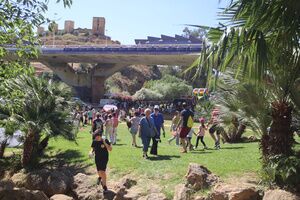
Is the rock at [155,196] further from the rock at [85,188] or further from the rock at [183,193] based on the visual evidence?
the rock at [85,188]

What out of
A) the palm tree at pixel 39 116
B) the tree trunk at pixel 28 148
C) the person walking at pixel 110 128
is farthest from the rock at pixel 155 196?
the person walking at pixel 110 128

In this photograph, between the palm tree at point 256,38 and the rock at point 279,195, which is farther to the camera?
the rock at point 279,195

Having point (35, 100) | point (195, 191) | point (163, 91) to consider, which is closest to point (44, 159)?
point (35, 100)

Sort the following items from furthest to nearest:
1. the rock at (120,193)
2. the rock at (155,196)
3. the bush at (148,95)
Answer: the bush at (148,95), the rock at (120,193), the rock at (155,196)

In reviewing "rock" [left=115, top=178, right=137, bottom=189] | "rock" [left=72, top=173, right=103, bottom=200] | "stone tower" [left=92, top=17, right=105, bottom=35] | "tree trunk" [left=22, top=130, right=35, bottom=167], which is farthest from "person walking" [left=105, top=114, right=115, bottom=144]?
"stone tower" [left=92, top=17, right=105, bottom=35]

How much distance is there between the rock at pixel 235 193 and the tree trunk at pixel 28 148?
23.2ft

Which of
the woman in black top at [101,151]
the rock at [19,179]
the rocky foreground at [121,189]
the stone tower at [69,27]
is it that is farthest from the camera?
the stone tower at [69,27]

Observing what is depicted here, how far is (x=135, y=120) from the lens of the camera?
53.3ft

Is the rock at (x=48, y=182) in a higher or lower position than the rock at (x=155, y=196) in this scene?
lower

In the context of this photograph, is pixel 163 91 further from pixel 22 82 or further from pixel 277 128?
pixel 277 128

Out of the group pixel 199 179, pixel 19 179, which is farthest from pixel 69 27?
pixel 199 179

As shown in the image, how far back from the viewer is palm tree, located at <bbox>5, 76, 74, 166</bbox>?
44.7ft

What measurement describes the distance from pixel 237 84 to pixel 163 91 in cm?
5387

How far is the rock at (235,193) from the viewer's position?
839 centimetres
